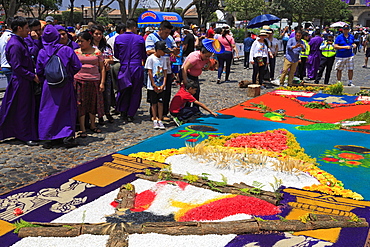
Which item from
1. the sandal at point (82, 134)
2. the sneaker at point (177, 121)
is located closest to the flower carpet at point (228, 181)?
the sneaker at point (177, 121)

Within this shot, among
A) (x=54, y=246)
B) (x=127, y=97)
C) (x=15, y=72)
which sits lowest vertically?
(x=54, y=246)

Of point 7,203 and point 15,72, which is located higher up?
point 15,72

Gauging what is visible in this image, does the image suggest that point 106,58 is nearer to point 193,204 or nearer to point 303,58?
point 193,204

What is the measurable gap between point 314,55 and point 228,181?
9456 millimetres

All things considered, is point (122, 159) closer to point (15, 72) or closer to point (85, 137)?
point (85, 137)

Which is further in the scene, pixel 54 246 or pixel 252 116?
pixel 252 116

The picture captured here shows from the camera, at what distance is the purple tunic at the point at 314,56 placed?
1242 centimetres

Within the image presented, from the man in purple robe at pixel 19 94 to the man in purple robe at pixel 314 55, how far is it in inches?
367

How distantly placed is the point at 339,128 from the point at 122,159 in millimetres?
3734

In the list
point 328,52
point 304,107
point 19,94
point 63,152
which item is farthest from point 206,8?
point 63,152

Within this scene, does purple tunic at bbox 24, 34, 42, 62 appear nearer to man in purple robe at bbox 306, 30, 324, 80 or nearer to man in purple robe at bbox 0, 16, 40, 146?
man in purple robe at bbox 0, 16, 40, 146

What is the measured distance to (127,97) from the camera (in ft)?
23.6

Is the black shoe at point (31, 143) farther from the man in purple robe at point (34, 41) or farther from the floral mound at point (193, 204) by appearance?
the floral mound at point (193, 204)

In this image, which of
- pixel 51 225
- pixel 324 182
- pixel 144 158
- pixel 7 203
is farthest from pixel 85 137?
pixel 324 182
